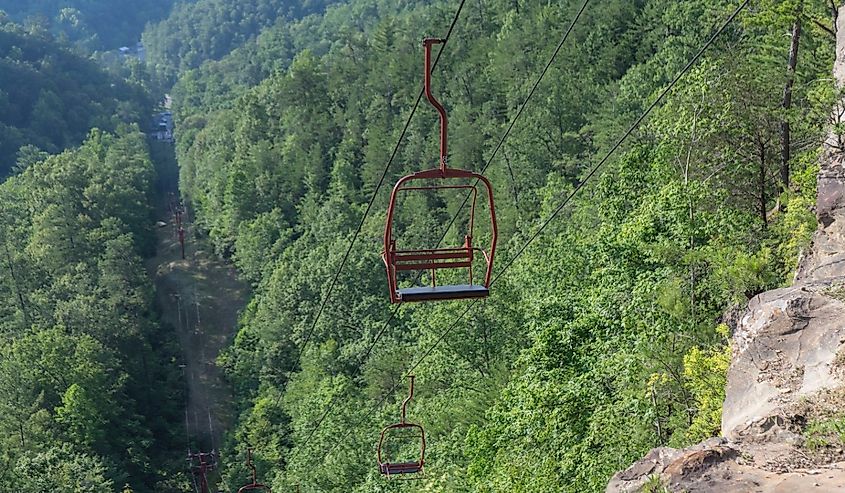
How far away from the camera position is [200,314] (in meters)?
66.0

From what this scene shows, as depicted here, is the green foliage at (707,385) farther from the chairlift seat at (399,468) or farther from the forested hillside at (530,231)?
the chairlift seat at (399,468)

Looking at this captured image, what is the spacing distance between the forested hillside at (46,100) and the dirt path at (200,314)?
87.7 feet

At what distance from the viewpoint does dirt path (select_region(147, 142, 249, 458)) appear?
52.2 m

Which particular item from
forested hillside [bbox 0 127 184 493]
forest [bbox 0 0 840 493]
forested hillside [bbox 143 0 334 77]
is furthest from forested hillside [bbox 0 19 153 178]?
forested hillside [bbox 143 0 334 77]

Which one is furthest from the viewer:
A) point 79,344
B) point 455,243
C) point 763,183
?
point 79,344

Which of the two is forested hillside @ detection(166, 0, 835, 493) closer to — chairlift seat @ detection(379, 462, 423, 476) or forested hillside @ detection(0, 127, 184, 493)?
chairlift seat @ detection(379, 462, 423, 476)

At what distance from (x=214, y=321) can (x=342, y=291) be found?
74.5 feet

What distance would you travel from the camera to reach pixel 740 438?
10289 mm

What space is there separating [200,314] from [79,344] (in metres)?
21.2

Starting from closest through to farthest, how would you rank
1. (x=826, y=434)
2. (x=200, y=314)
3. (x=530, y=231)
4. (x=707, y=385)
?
1. (x=826, y=434)
2. (x=707, y=385)
3. (x=530, y=231)
4. (x=200, y=314)

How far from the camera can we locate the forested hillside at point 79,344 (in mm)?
39281

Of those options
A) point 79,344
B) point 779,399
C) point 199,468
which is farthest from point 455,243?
point 779,399

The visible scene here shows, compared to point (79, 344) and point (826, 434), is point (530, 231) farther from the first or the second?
point (79, 344)

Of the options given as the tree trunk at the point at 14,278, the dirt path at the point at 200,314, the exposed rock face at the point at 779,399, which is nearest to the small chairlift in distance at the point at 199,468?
the dirt path at the point at 200,314
